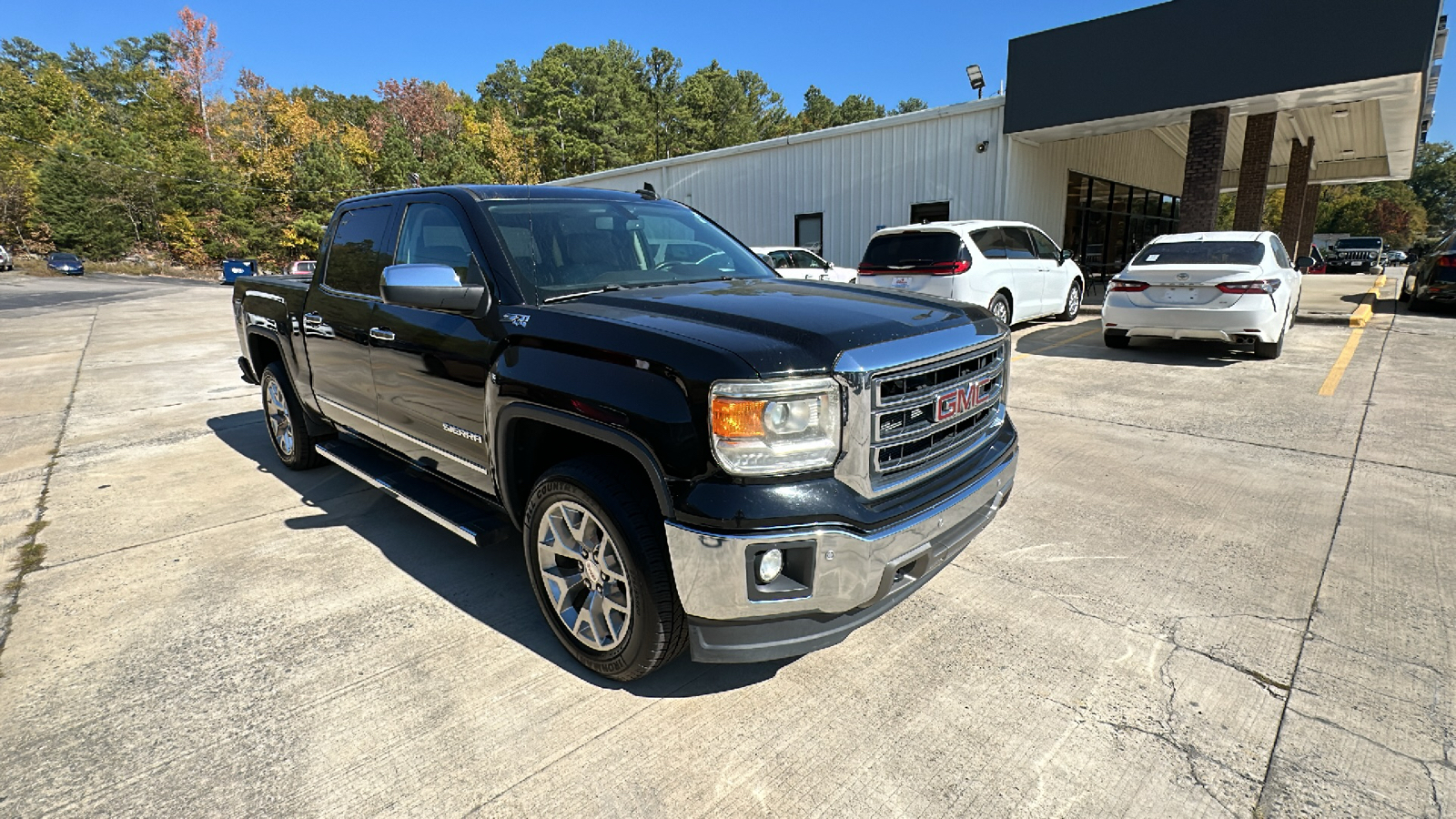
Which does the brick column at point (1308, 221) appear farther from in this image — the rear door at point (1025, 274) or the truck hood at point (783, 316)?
the truck hood at point (783, 316)

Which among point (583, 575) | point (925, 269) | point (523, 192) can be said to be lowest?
point (583, 575)

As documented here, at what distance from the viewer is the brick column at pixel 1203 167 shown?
12.7 metres

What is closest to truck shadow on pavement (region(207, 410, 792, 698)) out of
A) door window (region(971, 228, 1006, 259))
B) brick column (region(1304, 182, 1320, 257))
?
door window (region(971, 228, 1006, 259))

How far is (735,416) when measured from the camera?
2.09 m

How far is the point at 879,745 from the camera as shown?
90.1 inches

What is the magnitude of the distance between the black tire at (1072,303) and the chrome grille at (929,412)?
1101 cm

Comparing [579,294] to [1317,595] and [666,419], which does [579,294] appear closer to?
[666,419]

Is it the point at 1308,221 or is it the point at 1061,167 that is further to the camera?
the point at 1308,221

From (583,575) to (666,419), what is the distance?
0.85m

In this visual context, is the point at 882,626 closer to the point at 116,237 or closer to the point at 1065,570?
the point at 1065,570

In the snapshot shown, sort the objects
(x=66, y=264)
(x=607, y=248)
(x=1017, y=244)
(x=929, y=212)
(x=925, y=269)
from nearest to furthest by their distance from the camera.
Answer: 1. (x=607, y=248)
2. (x=925, y=269)
3. (x=1017, y=244)
4. (x=929, y=212)
5. (x=66, y=264)

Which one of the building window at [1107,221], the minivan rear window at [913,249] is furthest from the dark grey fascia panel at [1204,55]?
Result: the minivan rear window at [913,249]

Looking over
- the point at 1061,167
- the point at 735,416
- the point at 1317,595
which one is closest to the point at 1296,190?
the point at 1061,167

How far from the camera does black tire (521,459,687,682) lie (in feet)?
7.49
